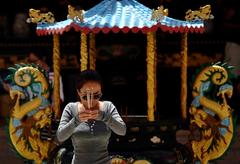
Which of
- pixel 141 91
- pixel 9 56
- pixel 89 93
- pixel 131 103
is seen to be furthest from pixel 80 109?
pixel 9 56

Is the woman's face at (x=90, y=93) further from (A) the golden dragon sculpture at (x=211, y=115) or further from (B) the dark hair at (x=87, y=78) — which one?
(A) the golden dragon sculpture at (x=211, y=115)

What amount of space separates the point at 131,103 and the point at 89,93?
486cm

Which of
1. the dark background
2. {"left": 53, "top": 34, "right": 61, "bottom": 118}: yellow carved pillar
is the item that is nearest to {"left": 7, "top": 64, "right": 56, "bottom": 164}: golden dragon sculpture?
{"left": 53, "top": 34, "right": 61, "bottom": 118}: yellow carved pillar

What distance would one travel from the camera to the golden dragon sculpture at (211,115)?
674 cm

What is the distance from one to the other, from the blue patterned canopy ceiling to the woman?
1.55 metres

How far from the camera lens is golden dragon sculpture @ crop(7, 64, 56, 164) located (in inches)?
264

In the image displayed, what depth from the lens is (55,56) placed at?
695 centimetres

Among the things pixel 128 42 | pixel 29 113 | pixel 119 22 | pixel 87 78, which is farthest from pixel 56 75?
pixel 128 42

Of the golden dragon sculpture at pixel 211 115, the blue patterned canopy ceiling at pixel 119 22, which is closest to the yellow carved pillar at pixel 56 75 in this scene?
the blue patterned canopy ceiling at pixel 119 22

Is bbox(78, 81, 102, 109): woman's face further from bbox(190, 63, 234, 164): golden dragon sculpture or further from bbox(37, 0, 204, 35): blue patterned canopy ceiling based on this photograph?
bbox(190, 63, 234, 164): golden dragon sculpture

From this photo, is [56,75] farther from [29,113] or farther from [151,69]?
[151,69]

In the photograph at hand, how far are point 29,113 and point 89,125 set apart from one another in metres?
2.40

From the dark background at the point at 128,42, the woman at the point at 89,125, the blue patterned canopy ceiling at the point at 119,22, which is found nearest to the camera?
the woman at the point at 89,125

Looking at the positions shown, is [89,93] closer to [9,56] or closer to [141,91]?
[141,91]
